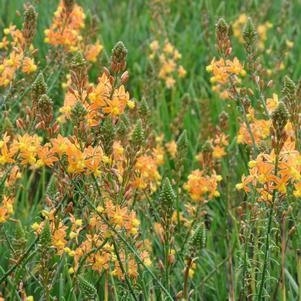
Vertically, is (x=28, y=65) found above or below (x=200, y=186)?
above

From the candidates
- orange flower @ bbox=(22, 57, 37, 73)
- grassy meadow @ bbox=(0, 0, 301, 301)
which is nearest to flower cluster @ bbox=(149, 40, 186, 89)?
grassy meadow @ bbox=(0, 0, 301, 301)

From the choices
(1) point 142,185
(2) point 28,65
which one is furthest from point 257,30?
(1) point 142,185

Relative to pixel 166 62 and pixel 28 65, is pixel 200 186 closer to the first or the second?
pixel 28 65

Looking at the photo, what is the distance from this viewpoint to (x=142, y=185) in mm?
2852

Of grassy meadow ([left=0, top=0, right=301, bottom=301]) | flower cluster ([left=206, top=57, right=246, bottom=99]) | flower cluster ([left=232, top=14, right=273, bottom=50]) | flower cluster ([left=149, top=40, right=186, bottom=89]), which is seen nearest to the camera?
grassy meadow ([left=0, top=0, right=301, bottom=301])

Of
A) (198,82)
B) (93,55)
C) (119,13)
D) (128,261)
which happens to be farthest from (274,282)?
(119,13)

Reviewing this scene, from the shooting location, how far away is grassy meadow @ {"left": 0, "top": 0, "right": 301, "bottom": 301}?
2.33 metres

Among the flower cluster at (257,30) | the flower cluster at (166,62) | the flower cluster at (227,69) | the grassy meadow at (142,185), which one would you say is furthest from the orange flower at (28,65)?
the flower cluster at (257,30)

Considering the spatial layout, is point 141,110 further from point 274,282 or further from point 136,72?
point 136,72

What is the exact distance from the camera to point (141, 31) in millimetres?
6199

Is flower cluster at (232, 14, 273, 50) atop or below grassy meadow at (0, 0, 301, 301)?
atop

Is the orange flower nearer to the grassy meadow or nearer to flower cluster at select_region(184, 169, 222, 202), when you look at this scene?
the grassy meadow

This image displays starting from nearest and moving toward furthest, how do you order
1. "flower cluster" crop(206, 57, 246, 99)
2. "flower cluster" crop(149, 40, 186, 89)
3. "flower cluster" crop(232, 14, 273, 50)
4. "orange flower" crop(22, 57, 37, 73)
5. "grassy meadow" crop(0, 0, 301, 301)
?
"grassy meadow" crop(0, 0, 301, 301), "flower cluster" crop(206, 57, 246, 99), "orange flower" crop(22, 57, 37, 73), "flower cluster" crop(149, 40, 186, 89), "flower cluster" crop(232, 14, 273, 50)

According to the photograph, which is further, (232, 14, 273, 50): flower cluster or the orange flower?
(232, 14, 273, 50): flower cluster
